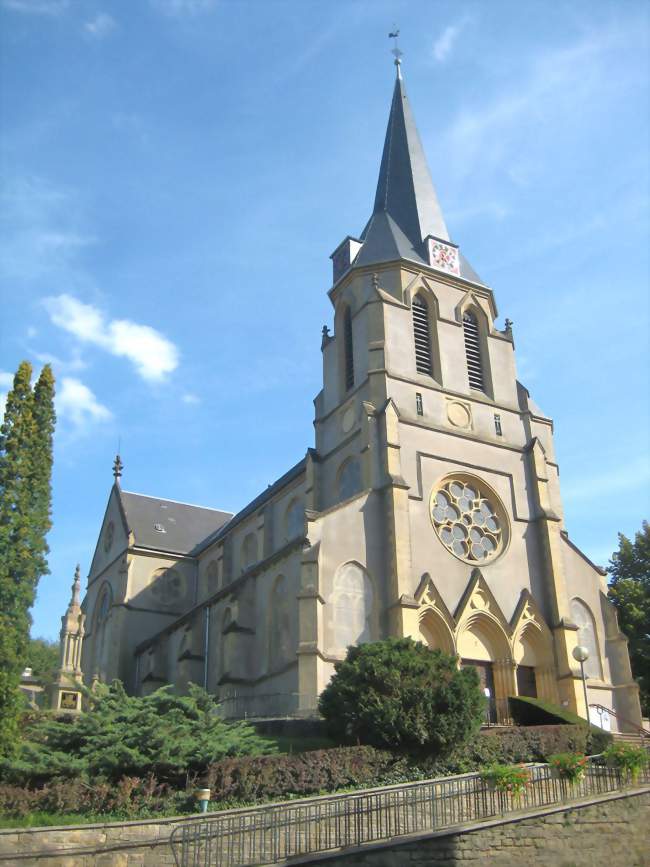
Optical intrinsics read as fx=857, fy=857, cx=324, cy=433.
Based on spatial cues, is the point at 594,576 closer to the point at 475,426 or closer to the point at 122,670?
the point at 475,426

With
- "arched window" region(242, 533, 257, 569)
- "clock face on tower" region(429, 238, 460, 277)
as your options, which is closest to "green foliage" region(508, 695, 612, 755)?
"arched window" region(242, 533, 257, 569)

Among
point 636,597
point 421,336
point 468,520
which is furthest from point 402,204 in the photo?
point 636,597

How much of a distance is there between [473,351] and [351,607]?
14.7 meters

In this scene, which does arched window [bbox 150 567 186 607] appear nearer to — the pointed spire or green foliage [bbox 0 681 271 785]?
the pointed spire

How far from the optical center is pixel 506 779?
17156mm

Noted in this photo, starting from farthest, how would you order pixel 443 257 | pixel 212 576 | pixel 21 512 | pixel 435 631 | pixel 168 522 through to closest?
pixel 168 522
pixel 212 576
pixel 443 257
pixel 435 631
pixel 21 512

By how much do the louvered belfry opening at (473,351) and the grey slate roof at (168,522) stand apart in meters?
21.6

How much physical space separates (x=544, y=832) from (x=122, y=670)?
32141 millimetres

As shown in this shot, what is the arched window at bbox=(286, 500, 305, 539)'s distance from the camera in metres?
39.1

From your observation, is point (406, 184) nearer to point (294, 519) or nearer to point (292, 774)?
point (294, 519)

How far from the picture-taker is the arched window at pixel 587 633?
3373cm

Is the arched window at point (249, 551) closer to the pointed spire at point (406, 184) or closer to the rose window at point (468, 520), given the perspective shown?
the rose window at point (468, 520)

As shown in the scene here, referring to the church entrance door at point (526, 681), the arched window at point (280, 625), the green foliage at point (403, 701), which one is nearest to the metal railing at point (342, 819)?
the green foliage at point (403, 701)

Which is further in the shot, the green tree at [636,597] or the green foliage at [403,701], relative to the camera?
the green tree at [636,597]
